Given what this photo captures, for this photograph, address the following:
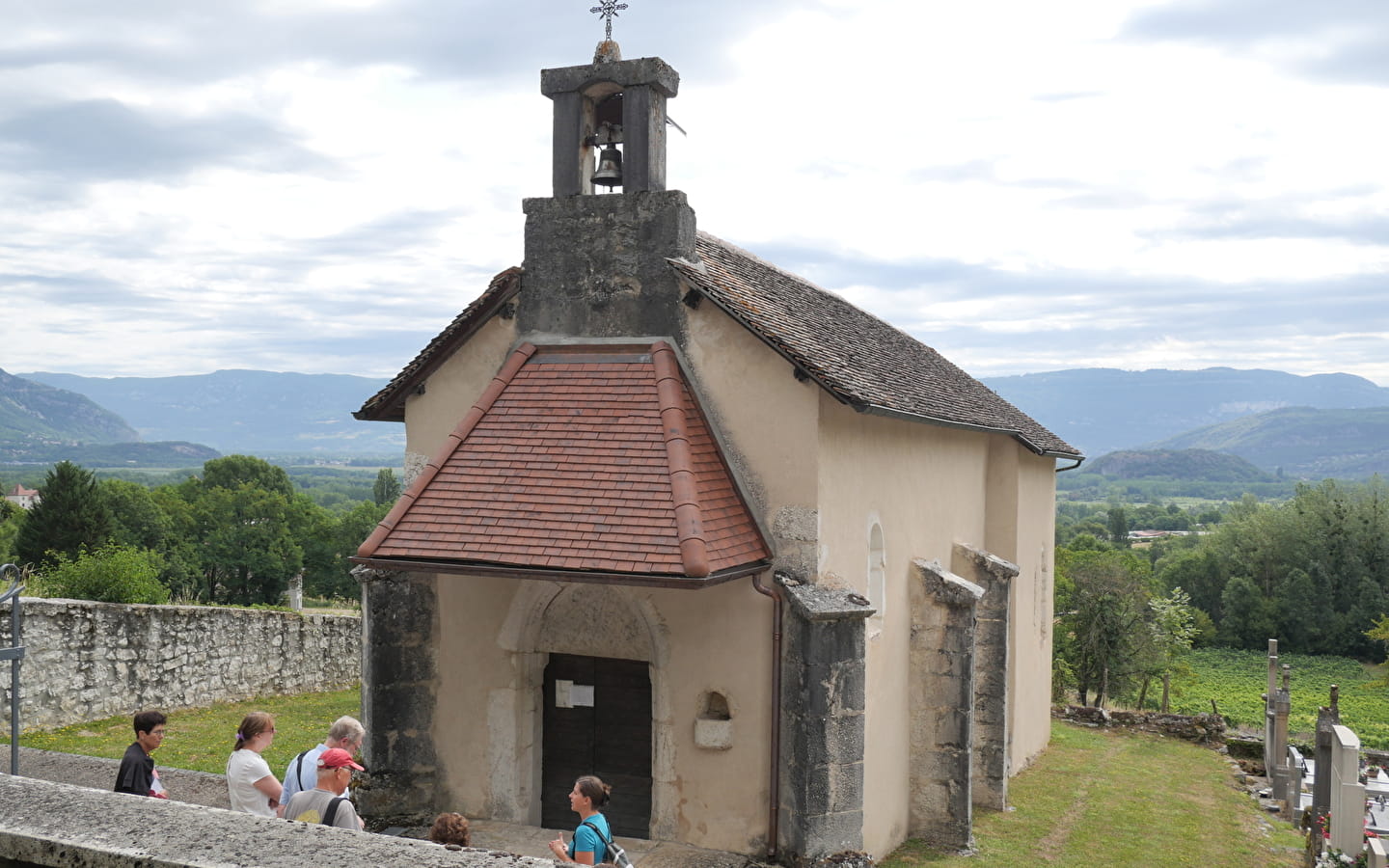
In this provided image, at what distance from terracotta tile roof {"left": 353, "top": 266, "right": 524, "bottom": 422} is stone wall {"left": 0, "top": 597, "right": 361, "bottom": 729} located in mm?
6812

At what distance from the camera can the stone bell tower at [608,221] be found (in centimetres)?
1195

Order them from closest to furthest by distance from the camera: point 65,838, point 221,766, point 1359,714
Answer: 1. point 65,838
2. point 221,766
3. point 1359,714

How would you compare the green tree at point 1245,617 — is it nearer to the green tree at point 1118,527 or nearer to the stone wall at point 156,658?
the green tree at point 1118,527

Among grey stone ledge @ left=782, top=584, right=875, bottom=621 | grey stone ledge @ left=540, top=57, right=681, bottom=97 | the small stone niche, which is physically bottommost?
the small stone niche

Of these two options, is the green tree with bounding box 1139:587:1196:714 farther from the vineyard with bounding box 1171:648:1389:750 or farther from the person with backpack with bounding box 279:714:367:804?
the person with backpack with bounding box 279:714:367:804

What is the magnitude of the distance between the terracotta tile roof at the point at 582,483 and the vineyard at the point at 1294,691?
2766cm

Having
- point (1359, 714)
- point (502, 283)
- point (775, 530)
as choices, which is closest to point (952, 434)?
point (775, 530)

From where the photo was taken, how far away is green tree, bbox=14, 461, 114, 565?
126ft

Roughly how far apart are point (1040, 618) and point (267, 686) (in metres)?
15.8

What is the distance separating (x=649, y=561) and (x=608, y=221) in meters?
4.32

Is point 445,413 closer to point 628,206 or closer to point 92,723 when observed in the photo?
point 628,206

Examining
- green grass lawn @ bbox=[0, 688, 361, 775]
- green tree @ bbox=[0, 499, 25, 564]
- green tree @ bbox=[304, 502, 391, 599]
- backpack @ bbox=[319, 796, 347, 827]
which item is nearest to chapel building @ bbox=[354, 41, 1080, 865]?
backpack @ bbox=[319, 796, 347, 827]

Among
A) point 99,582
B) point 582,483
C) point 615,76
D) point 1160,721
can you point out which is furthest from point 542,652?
point 1160,721

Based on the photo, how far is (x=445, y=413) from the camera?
13031 mm
